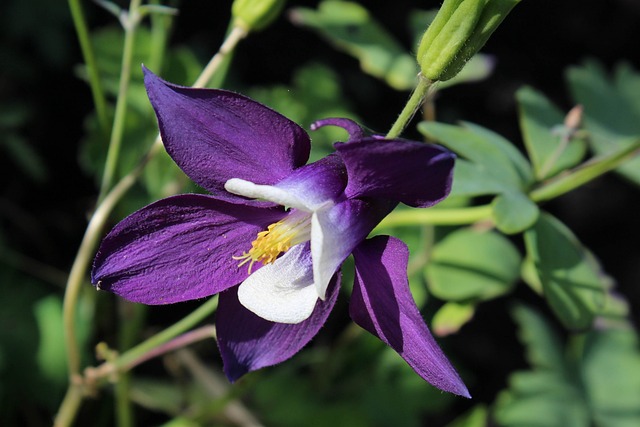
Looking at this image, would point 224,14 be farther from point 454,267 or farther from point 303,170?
point 303,170

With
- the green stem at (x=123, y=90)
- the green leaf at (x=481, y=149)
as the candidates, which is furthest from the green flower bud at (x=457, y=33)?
the green stem at (x=123, y=90)

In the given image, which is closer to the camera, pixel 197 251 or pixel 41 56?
pixel 197 251

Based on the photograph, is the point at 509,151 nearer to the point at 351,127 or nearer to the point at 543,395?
the point at 351,127

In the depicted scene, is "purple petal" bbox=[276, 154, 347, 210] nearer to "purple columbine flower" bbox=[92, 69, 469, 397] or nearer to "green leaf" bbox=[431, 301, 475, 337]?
"purple columbine flower" bbox=[92, 69, 469, 397]

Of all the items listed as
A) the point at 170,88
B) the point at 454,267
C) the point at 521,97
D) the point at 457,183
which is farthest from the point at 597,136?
the point at 170,88

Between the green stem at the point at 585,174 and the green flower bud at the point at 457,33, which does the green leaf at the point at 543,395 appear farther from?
the green flower bud at the point at 457,33

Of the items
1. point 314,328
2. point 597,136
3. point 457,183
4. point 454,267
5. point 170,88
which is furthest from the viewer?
point 597,136
